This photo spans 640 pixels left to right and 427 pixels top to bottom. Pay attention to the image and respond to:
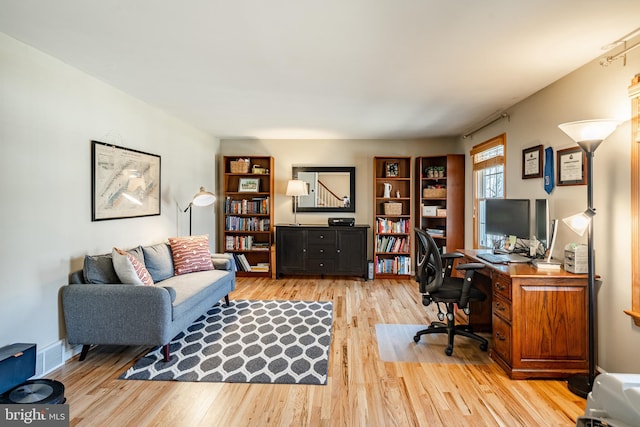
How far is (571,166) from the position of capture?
271 cm

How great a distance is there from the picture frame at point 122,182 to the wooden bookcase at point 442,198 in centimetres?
397

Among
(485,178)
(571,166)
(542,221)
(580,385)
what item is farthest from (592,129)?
(485,178)

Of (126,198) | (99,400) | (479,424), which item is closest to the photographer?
(479,424)

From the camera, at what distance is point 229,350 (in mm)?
2863

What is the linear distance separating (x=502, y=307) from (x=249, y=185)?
429 centimetres

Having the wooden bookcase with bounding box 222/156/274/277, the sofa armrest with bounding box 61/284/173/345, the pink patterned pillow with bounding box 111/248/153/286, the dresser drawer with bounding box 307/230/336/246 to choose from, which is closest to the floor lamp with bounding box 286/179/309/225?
the wooden bookcase with bounding box 222/156/274/277

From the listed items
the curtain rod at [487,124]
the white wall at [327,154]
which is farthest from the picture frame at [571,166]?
the white wall at [327,154]

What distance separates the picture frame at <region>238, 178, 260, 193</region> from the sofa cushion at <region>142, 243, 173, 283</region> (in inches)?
86.1

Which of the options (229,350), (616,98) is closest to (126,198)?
(229,350)

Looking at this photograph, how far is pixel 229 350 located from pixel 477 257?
2.39 meters

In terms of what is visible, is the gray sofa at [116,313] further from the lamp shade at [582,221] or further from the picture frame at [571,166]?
the picture frame at [571,166]

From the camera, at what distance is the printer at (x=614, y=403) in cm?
108

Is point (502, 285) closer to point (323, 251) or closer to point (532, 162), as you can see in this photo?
point (532, 162)

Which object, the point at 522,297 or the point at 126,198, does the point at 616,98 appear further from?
the point at 126,198
